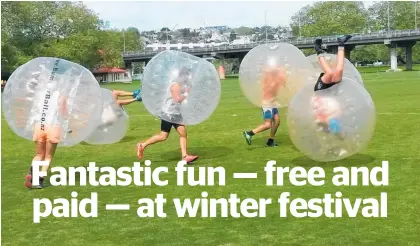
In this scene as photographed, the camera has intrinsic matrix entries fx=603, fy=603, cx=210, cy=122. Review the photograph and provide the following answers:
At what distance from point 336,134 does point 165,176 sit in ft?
7.45

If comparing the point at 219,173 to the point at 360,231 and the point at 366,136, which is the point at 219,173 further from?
the point at 360,231

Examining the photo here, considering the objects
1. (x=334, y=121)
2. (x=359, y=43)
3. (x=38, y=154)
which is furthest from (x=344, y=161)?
(x=359, y=43)

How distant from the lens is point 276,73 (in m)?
9.13

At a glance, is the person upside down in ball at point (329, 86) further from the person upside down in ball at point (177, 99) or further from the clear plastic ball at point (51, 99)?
the clear plastic ball at point (51, 99)

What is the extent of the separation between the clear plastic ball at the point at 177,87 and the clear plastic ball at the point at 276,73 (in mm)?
946

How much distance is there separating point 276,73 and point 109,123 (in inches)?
124

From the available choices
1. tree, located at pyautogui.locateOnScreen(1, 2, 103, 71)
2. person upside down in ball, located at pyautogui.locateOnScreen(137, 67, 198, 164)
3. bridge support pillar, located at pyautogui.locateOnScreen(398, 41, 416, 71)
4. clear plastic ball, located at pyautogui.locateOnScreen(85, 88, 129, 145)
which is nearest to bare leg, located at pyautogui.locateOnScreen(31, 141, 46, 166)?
person upside down in ball, located at pyautogui.locateOnScreen(137, 67, 198, 164)

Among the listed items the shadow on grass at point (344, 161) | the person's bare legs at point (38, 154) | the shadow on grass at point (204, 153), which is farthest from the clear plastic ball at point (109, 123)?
the shadow on grass at point (344, 161)

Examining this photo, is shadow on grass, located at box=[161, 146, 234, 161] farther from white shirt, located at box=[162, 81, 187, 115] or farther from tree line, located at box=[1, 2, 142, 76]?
tree line, located at box=[1, 2, 142, 76]

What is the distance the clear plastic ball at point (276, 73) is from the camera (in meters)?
9.12

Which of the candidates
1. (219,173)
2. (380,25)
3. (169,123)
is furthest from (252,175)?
(380,25)

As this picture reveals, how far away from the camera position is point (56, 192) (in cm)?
723

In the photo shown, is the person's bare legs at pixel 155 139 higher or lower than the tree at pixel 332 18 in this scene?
lower

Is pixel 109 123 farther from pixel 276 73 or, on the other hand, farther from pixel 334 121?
pixel 334 121
